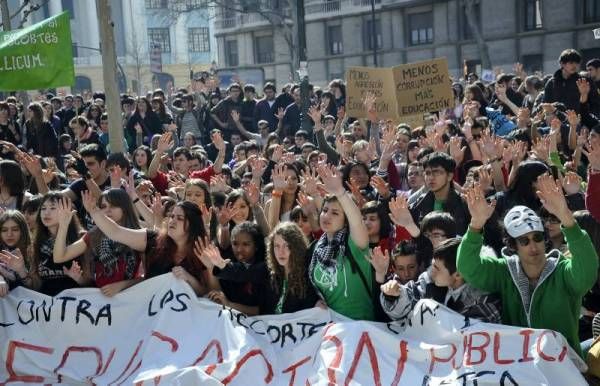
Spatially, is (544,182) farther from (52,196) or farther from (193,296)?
(52,196)

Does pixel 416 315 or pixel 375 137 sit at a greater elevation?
pixel 375 137

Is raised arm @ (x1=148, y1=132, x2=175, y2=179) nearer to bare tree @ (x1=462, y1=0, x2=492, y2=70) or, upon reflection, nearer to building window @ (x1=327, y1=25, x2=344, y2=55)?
bare tree @ (x1=462, y1=0, x2=492, y2=70)

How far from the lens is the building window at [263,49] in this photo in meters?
52.6

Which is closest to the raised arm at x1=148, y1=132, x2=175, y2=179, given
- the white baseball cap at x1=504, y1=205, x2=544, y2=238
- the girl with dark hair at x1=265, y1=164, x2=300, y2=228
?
the girl with dark hair at x1=265, y1=164, x2=300, y2=228

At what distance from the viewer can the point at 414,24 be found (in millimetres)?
42750

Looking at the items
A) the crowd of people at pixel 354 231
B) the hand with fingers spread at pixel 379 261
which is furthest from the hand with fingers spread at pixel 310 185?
the hand with fingers spread at pixel 379 261

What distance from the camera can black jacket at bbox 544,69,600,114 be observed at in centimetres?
945

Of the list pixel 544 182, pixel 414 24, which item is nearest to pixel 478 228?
pixel 544 182

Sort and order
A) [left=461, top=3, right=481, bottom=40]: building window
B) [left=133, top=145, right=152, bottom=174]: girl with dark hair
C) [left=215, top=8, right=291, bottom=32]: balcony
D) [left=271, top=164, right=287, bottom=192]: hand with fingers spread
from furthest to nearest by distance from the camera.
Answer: [left=215, top=8, right=291, bottom=32]: balcony, [left=461, top=3, right=481, bottom=40]: building window, [left=133, top=145, right=152, bottom=174]: girl with dark hair, [left=271, top=164, right=287, bottom=192]: hand with fingers spread

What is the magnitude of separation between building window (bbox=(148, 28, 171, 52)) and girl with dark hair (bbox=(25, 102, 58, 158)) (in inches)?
2304

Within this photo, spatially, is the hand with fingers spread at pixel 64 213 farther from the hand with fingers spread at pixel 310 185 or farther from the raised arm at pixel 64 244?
the hand with fingers spread at pixel 310 185

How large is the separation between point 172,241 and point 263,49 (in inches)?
1909

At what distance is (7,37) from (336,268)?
6.79m

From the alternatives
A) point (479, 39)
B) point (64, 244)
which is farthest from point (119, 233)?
point (479, 39)
